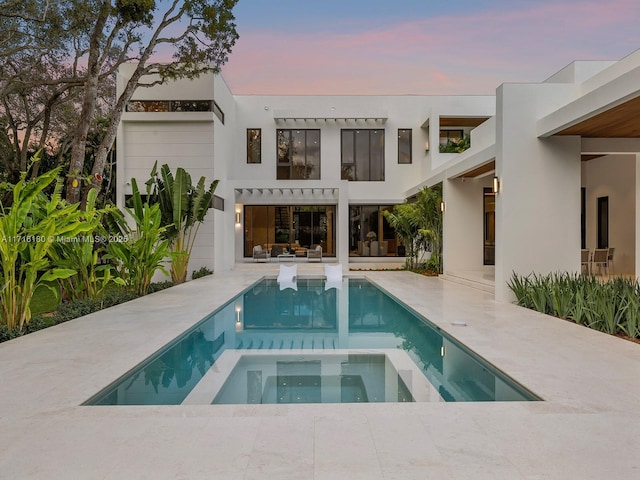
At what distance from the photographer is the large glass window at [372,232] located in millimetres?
22297

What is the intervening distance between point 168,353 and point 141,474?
327cm

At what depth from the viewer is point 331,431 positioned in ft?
10.6

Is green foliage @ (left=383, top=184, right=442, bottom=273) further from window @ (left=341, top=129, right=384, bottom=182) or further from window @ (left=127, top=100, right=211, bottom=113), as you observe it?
window @ (left=127, top=100, right=211, bottom=113)

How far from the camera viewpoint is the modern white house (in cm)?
908

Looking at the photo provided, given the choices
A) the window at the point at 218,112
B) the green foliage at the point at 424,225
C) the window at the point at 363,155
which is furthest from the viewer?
the window at the point at 363,155

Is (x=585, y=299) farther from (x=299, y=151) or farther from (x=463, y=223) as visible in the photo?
(x=299, y=151)

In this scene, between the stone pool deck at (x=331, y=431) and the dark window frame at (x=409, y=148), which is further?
the dark window frame at (x=409, y=148)

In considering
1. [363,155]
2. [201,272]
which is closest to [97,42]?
[201,272]

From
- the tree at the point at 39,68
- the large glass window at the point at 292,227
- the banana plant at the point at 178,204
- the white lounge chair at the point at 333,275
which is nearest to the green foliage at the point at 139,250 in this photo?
the banana plant at the point at 178,204

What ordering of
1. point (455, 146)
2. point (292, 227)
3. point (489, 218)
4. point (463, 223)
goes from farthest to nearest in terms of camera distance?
point (292, 227)
point (455, 146)
point (489, 218)
point (463, 223)

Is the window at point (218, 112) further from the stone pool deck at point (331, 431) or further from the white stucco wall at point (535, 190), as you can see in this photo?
the stone pool deck at point (331, 431)

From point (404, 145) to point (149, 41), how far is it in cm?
1276

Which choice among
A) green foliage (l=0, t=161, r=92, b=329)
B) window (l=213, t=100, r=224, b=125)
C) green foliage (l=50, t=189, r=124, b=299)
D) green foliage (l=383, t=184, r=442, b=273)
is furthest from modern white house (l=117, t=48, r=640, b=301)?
green foliage (l=0, t=161, r=92, b=329)

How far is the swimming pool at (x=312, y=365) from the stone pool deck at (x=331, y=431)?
33 cm
